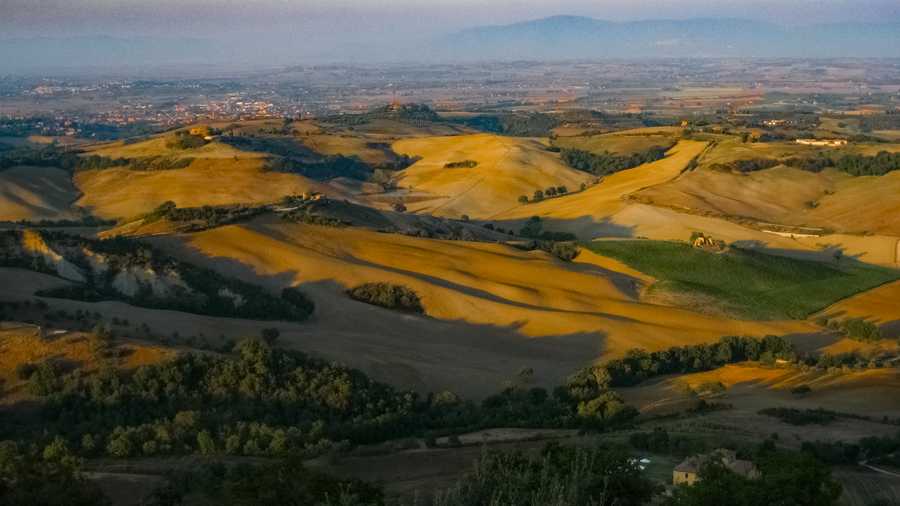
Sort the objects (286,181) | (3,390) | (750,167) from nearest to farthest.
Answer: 1. (3,390)
2. (286,181)
3. (750,167)

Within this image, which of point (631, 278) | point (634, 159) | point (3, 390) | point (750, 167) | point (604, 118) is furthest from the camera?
point (604, 118)

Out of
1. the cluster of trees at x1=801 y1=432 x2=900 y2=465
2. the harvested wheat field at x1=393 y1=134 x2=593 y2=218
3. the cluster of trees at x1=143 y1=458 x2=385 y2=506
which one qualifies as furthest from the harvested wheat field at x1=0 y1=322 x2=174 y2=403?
the harvested wheat field at x1=393 y1=134 x2=593 y2=218

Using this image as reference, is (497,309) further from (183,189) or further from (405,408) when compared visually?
(183,189)

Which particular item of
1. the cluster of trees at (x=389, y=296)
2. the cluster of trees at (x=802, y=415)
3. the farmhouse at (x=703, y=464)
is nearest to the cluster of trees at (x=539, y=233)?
the cluster of trees at (x=389, y=296)

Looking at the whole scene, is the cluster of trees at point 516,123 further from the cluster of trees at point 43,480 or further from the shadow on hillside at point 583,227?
the cluster of trees at point 43,480

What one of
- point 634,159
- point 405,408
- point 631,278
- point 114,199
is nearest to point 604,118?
point 634,159

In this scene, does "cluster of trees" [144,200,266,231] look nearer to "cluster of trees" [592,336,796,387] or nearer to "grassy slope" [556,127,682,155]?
"cluster of trees" [592,336,796,387]
